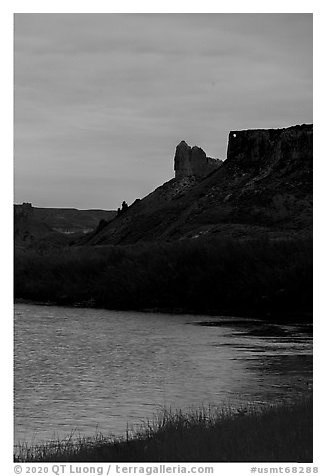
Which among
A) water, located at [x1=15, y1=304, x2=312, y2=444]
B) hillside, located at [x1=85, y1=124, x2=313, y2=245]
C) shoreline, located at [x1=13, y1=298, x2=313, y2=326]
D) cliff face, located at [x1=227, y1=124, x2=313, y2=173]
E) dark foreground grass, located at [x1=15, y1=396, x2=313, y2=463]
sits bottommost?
shoreline, located at [x1=13, y1=298, x2=313, y2=326]

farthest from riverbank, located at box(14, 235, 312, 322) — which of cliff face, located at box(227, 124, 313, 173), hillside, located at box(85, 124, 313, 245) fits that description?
cliff face, located at box(227, 124, 313, 173)

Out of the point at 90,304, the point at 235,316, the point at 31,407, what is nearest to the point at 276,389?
the point at 31,407

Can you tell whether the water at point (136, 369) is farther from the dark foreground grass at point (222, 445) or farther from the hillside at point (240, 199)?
the hillside at point (240, 199)

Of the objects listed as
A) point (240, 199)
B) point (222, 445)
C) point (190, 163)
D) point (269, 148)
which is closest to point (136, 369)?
point (222, 445)

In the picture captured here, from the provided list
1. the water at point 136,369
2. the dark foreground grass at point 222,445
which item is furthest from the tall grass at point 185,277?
the dark foreground grass at point 222,445

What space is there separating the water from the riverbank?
7.77 meters

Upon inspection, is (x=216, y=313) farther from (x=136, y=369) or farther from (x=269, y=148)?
(x=269, y=148)

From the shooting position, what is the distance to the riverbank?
50.7 meters

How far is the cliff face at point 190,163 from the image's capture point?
11278 cm

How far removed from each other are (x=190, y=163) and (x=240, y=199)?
102 ft

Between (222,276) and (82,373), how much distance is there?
29729mm

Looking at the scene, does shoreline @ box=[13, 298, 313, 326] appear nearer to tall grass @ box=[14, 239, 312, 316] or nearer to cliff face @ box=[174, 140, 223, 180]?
tall grass @ box=[14, 239, 312, 316]

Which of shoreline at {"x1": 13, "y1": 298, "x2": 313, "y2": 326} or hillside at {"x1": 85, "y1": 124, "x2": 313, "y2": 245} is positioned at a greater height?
hillside at {"x1": 85, "y1": 124, "x2": 313, "y2": 245}

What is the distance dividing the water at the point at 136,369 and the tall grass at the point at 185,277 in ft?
26.3
